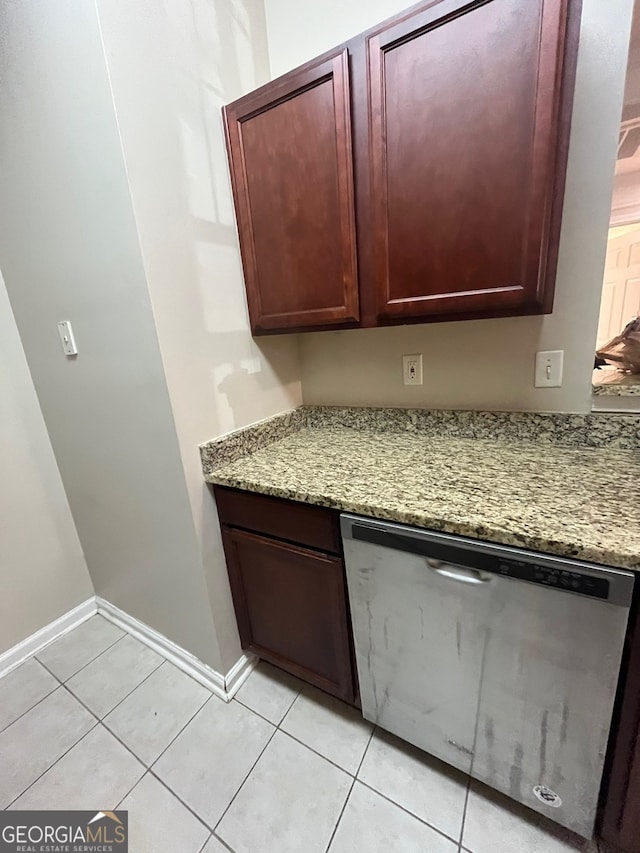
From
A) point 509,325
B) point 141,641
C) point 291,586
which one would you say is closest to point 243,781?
point 291,586

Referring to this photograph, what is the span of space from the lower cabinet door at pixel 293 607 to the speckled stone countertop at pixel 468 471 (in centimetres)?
24

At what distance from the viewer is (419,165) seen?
958 millimetres

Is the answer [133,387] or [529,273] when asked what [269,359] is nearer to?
[133,387]

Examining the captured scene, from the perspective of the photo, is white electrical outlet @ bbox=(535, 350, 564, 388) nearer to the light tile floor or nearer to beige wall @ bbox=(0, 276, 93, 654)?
→ the light tile floor

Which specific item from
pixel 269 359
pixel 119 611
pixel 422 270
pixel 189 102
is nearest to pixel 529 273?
pixel 422 270

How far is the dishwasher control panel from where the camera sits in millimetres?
A: 709

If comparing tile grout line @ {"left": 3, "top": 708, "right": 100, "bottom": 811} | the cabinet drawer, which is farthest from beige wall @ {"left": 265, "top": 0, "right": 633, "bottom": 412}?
tile grout line @ {"left": 3, "top": 708, "right": 100, "bottom": 811}

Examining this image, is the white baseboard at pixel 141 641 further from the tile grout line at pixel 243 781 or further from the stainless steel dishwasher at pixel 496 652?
the stainless steel dishwasher at pixel 496 652

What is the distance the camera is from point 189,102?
1.09 metres

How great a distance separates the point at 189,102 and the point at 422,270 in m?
0.87

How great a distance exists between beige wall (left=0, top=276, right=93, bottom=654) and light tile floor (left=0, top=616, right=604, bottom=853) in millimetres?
295

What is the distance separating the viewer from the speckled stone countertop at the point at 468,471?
30.9 inches

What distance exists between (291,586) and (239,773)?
604mm

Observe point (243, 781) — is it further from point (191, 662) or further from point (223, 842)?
point (191, 662)
